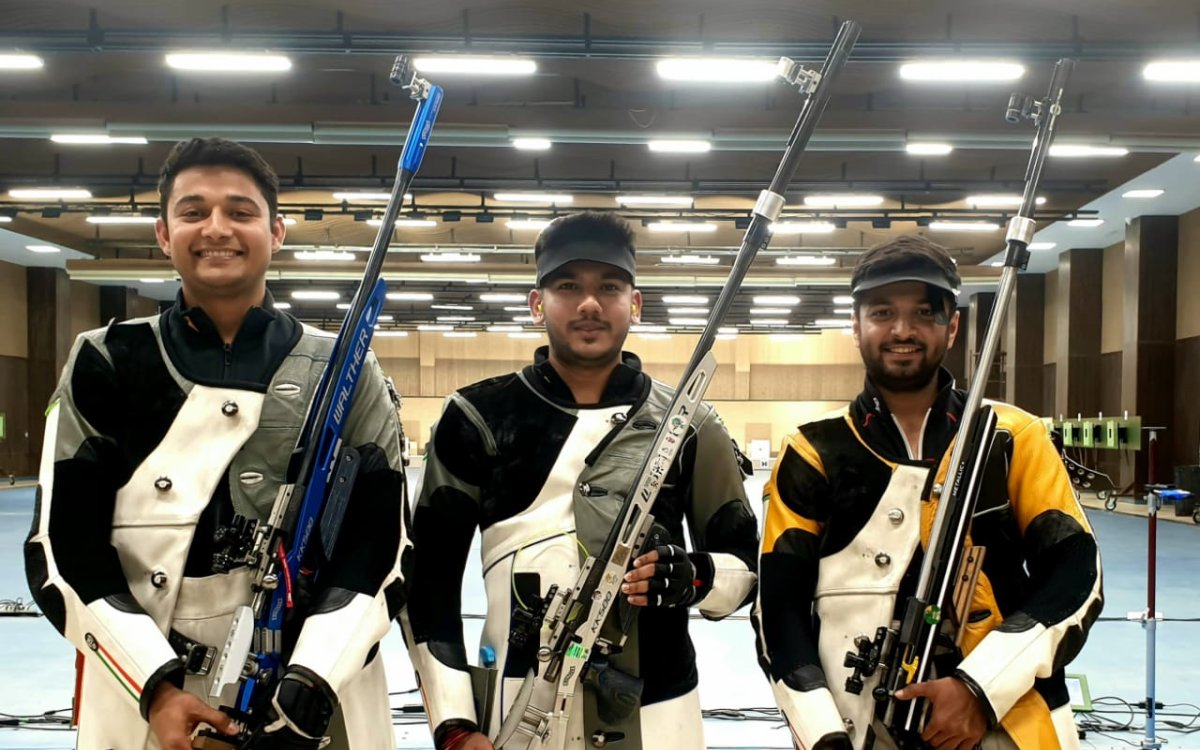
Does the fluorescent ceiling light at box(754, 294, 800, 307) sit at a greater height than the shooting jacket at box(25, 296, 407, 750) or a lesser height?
greater

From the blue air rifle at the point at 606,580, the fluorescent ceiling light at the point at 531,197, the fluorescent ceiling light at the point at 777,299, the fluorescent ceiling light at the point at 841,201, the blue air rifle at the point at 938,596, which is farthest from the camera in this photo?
the fluorescent ceiling light at the point at 777,299

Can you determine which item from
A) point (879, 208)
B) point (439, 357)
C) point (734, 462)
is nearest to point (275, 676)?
point (734, 462)

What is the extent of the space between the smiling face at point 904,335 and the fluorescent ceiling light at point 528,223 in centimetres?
1604

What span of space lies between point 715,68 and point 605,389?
928 cm

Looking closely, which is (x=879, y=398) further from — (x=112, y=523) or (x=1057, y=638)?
(x=112, y=523)

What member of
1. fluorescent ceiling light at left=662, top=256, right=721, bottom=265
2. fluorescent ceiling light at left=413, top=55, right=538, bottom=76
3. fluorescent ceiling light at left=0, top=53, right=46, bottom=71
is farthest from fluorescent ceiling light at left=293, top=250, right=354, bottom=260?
fluorescent ceiling light at left=413, top=55, right=538, bottom=76

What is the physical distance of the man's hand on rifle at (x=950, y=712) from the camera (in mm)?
2000

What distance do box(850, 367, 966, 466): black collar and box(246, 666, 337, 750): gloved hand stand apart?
1342 millimetres

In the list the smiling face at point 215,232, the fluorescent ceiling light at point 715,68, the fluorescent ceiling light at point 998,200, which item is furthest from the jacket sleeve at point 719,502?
the fluorescent ceiling light at point 998,200

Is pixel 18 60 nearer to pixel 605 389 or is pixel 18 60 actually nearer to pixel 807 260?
pixel 605 389

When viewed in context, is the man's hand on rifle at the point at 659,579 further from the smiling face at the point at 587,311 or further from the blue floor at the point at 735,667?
the blue floor at the point at 735,667

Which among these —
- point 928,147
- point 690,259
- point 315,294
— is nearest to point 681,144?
point 928,147

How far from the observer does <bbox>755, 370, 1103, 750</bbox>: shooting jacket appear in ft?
6.84

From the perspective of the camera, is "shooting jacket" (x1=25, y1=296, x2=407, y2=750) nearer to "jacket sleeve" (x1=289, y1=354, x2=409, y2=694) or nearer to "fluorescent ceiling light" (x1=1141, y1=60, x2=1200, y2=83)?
"jacket sleeve" (x1=289, y1=354, x2=409, y2=694)
